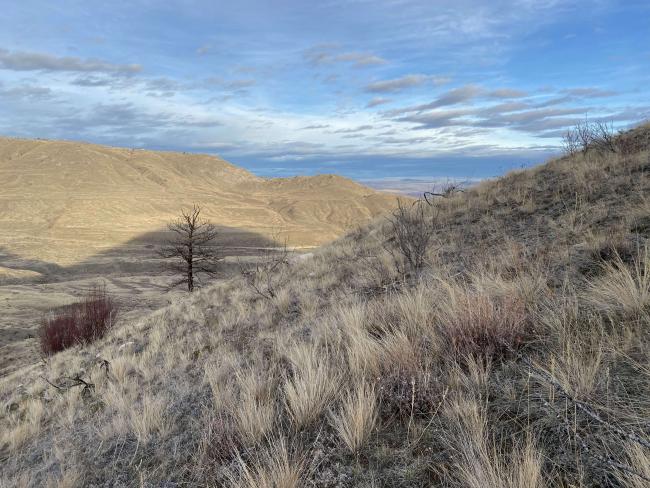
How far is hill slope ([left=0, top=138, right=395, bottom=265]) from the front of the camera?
75.4m

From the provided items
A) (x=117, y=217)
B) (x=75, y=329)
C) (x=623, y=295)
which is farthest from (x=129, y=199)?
(x=623, y=295)

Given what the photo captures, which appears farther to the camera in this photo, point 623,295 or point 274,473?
point 623,295

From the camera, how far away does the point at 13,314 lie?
24094 millimetres

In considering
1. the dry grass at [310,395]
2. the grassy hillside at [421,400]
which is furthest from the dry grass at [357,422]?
the dry grass at [310,395]

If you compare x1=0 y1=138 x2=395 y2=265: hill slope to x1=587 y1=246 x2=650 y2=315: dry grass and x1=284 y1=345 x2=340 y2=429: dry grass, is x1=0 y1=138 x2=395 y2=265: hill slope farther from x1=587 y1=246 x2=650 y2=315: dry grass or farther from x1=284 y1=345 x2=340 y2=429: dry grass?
x1=284 y1=345 x2=340 y2=429: dry grass

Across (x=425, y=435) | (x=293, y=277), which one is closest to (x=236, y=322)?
(x=293, y=277)

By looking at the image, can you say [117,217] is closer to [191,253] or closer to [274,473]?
[191,253]

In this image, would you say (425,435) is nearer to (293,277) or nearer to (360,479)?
(360,479)

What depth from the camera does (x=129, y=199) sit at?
105m

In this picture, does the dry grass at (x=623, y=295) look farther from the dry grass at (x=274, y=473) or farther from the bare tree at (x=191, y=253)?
the bare tree at (x=191, y=253)

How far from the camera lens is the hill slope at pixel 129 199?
75387 mm

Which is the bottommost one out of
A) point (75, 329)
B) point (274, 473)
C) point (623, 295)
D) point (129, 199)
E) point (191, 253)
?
point (75, 329)

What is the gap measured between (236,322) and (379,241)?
4845 millimetres

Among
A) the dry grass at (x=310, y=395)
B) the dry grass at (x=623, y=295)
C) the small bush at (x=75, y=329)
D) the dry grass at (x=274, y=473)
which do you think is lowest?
the small bush at (x=75, y=329)
